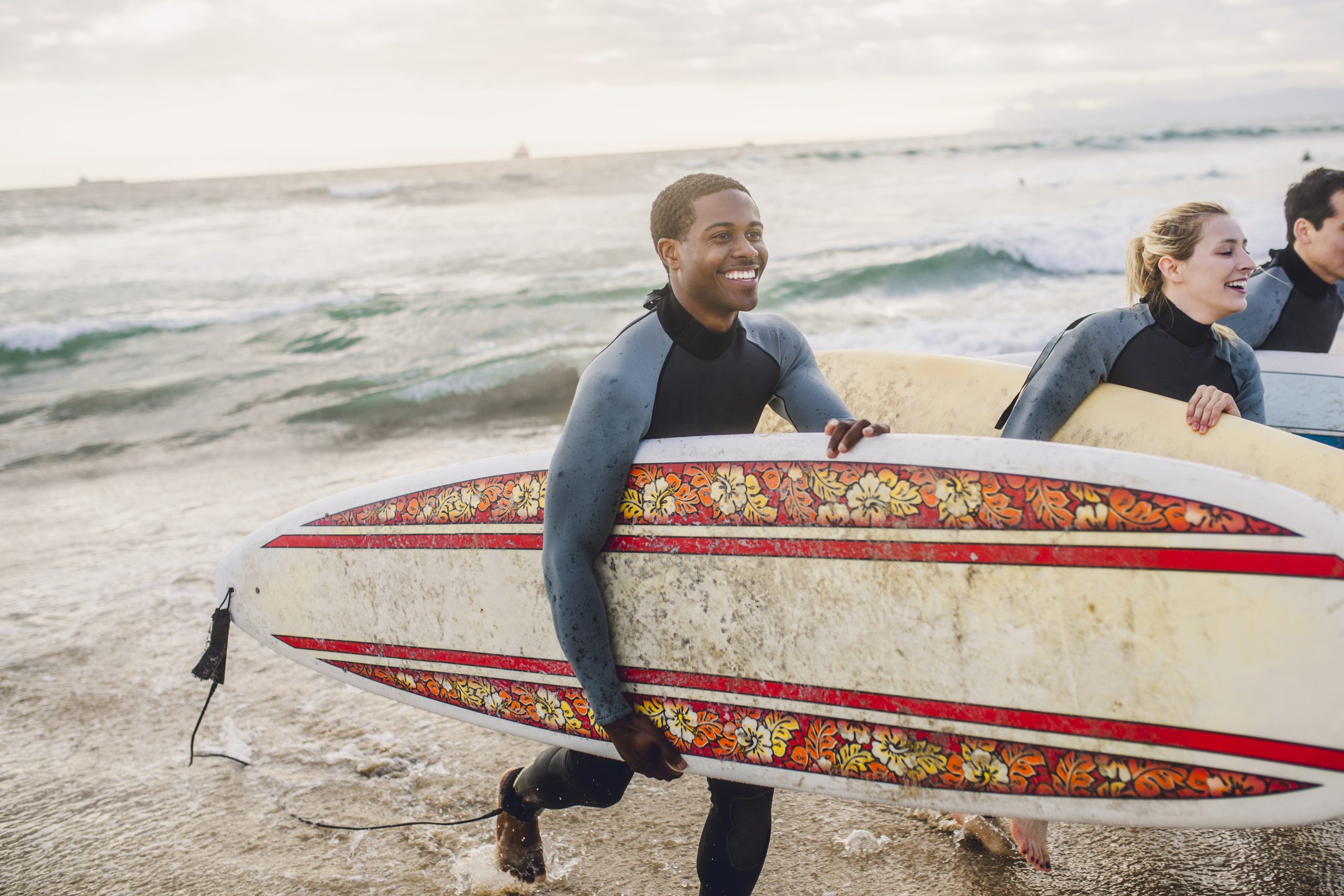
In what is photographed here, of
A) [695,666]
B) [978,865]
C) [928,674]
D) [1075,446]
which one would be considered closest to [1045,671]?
[928,674]

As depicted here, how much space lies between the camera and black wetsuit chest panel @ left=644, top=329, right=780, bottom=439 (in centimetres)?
191

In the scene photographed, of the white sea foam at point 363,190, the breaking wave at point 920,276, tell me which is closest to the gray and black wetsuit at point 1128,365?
the breaking wave at point 920,276

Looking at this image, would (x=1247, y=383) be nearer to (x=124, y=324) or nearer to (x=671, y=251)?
(x=671, y=251)

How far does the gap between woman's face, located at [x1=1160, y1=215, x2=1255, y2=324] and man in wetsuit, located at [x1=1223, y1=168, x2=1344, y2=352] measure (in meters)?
0.92

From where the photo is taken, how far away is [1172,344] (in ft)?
7.72

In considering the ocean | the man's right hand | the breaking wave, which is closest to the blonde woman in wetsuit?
the ocean

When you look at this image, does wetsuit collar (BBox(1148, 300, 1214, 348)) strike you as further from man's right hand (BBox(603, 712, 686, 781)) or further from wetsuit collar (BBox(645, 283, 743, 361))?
man's right hand (BBox(603, 712, 686, 781))


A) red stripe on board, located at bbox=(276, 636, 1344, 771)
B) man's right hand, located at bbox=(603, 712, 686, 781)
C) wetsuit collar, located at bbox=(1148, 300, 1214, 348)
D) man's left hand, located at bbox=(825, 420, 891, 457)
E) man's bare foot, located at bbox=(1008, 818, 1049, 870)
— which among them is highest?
wetsuit collar, located at bbox=(1148, 300, 1214, 348)

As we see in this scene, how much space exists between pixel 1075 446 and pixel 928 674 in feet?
1.64

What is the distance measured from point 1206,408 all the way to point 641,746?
158 cm

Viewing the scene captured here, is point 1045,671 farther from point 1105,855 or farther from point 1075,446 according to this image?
point 1105,855

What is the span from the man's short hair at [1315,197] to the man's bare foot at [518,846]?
2979 mm

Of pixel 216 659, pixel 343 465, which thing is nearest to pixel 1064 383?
pixel 216 659

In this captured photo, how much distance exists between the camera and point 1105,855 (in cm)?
226
